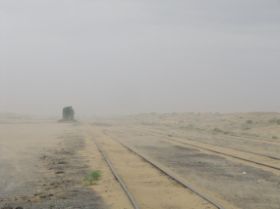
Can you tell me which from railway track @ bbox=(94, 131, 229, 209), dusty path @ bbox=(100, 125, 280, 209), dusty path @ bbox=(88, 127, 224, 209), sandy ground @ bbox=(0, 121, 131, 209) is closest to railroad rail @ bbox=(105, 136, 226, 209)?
railway track @ bbox=(94, 131, 229, 209)

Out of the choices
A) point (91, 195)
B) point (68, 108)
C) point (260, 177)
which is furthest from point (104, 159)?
point (68, 108)

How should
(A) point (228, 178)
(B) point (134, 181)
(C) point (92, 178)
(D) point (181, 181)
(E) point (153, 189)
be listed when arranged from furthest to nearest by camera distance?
(A) point (228, 178) < (C) point (92, 178) < (B) point (134, 181) < (D) point (181, 181) < (E) point (153, 189)

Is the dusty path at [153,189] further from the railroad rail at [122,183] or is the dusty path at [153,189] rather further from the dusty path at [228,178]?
the dusty path at [228,178]

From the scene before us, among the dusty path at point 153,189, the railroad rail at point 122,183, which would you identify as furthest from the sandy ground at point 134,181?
the railroad rail at point 122,183

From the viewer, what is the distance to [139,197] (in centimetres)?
1435

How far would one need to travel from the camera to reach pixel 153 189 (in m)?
15.8

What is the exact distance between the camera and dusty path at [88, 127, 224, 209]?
43.8 feet

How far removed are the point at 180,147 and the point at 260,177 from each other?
47.3 ft

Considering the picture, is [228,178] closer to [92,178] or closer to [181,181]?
[181,181]

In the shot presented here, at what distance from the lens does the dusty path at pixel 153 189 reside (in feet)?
43.8

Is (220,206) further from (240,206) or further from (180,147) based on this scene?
(180,147)

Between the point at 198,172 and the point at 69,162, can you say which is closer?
the point at 198,172

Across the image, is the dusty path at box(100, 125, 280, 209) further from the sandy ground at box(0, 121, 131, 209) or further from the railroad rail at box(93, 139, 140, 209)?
the sandy ground at box(0, 121, 131, 209)

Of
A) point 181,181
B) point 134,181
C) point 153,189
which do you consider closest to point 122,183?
point 134,181
